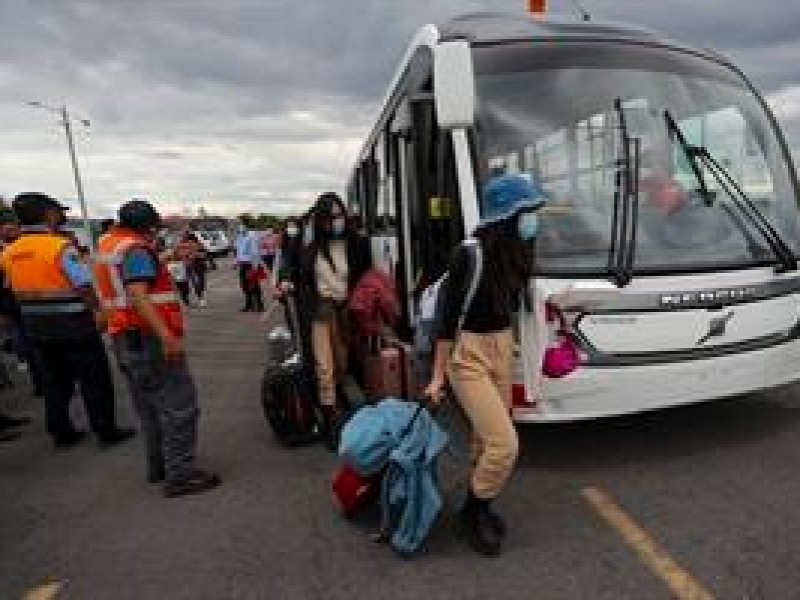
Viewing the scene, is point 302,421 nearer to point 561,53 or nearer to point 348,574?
point 348,574

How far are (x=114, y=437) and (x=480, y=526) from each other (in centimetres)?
383

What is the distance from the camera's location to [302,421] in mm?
6770

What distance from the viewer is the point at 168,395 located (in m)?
5.82

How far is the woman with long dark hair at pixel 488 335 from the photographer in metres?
4.39

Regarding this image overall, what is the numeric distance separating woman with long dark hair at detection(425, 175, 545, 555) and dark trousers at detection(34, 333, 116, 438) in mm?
3753

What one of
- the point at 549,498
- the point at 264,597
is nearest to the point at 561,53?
the point at 549,498

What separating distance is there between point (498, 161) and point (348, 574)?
2.75 metres

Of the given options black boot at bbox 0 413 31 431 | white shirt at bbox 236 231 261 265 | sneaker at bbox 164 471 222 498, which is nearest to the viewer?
sneaker at bbox 164 471 222 498

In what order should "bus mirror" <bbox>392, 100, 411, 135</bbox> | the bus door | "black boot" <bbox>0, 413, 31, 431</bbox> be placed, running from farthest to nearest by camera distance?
1. "black boot" <bbox>0, 413, 31, 431</bbox>
2. "bus mirror" <bbox>392, 100, 411, 135</bbox>
3. the bus door

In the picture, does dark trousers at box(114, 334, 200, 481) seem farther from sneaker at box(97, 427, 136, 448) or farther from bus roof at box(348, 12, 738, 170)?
bus roof at box(348, 12, 738, 170)

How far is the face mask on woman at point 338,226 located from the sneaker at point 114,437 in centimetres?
242

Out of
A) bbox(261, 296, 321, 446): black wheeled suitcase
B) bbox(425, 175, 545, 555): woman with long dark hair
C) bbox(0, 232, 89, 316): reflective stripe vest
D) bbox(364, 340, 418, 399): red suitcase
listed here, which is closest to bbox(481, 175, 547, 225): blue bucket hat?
bbox(425, 175, 545, 555): woman with long dark hair

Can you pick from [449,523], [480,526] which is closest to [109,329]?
[449,523]

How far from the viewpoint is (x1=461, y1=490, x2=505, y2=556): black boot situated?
14.8 feet
